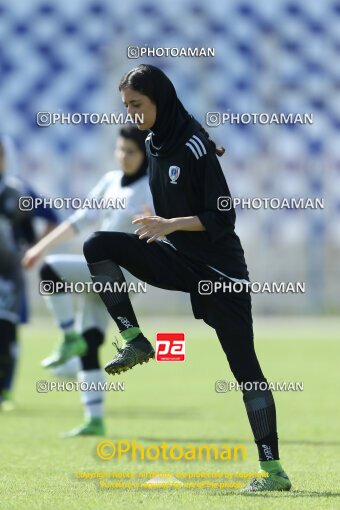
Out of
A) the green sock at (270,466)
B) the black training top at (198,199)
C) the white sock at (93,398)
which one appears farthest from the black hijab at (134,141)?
the green sock at (270,466)

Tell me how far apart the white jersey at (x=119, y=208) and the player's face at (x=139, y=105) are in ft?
7.55

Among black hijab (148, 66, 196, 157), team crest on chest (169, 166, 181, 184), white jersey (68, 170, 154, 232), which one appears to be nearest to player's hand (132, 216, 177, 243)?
team crest on chest (169, 166, 181, 184)

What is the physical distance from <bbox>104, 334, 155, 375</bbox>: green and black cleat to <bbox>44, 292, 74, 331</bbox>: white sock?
2671 mm

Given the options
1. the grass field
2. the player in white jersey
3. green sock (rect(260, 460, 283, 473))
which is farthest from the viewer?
the player in white jersey

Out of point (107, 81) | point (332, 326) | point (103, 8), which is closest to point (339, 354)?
point (332, 326)

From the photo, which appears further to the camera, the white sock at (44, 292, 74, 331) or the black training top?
the white sock at (44, 292, 74, 331)

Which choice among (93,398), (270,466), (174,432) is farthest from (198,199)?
(174,432)

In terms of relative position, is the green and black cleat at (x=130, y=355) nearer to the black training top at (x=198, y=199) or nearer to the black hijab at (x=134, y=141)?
the black training top at (x=198, y=199)

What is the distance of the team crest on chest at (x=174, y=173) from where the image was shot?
4977 millimetres

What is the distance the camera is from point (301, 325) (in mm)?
23641

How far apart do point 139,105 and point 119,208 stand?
7.96 feet

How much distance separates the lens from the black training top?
4.92 metres

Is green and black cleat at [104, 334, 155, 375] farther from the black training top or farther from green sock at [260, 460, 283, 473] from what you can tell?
green sock at [260, 460, 283, 473]

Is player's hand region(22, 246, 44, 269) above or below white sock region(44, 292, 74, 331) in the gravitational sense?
above
